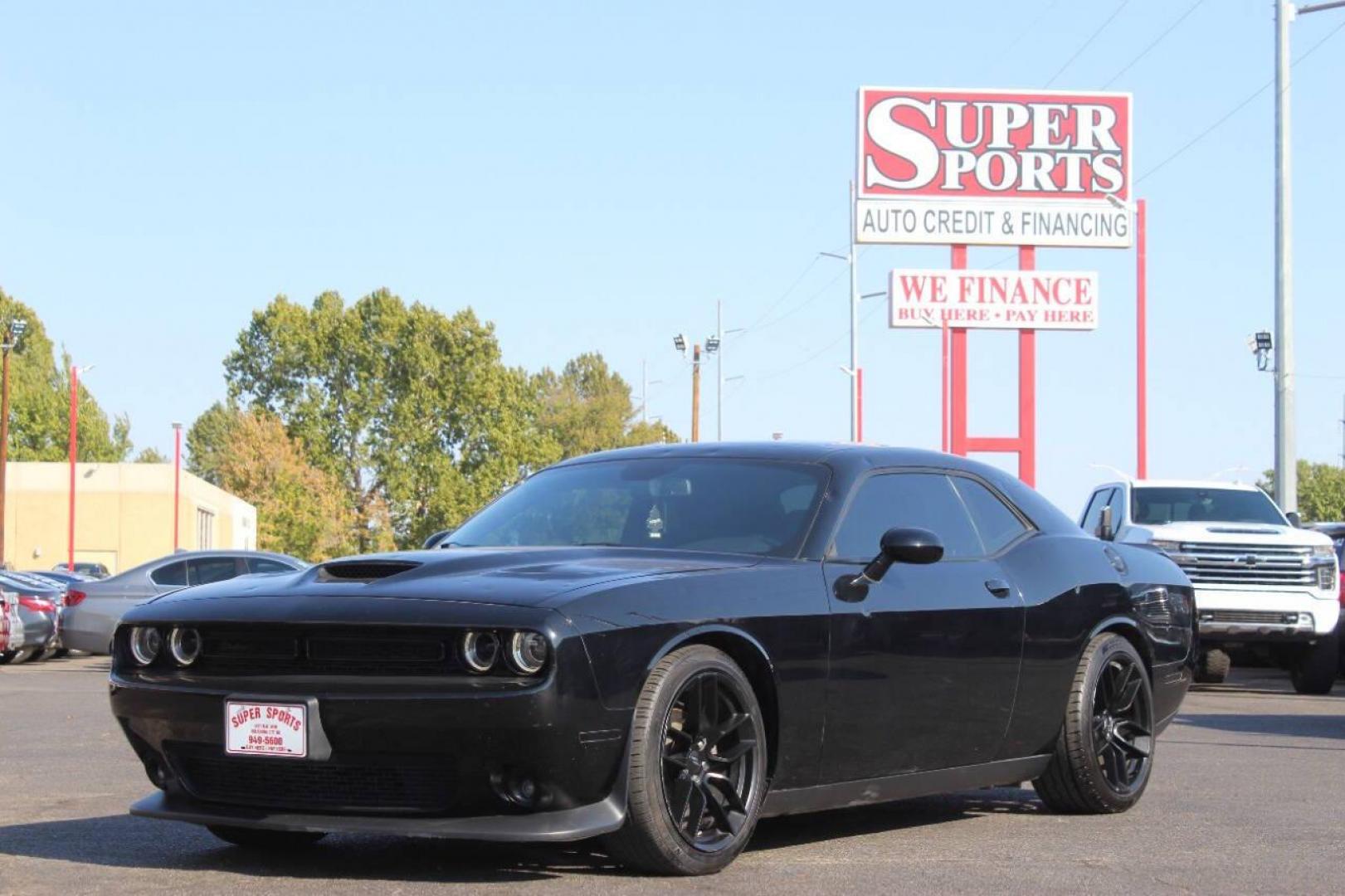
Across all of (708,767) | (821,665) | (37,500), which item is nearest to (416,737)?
(708,767)

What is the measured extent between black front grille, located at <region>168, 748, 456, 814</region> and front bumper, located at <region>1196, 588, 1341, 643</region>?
1421 centimetres

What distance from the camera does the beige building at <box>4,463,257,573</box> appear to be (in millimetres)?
83812

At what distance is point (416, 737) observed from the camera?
6.02m

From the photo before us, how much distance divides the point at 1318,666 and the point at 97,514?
2864 inches

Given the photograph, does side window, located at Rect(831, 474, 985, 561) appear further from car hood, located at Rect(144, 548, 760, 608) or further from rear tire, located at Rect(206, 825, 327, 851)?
rear tire, located at Rect(206, 825, 327, 851)

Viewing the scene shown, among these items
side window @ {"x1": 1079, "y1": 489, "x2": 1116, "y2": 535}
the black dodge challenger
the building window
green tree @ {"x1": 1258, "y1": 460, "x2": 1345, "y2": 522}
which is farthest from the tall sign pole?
green tree @ {"x1": 1258, "y1": 460, "x2": 1345, "y2": 522}

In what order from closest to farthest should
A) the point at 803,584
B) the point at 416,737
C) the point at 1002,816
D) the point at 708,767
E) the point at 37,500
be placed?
the point at 416,737 < the point at 708,767 < the point at 803,584 < the point at 1002,816 < the point at 37,500

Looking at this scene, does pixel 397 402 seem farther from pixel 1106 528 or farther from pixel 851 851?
pixel 851 851

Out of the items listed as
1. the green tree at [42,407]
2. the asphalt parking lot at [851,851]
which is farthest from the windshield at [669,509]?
the green tree at [42,407]

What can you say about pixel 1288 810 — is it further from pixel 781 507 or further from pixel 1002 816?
pixel 781 507

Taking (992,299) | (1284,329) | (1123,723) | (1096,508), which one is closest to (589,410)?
(992,299)

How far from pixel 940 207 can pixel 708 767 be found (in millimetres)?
42705

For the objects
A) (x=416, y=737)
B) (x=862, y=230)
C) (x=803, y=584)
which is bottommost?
(x=416, y=737)

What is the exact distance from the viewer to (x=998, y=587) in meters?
7.91
